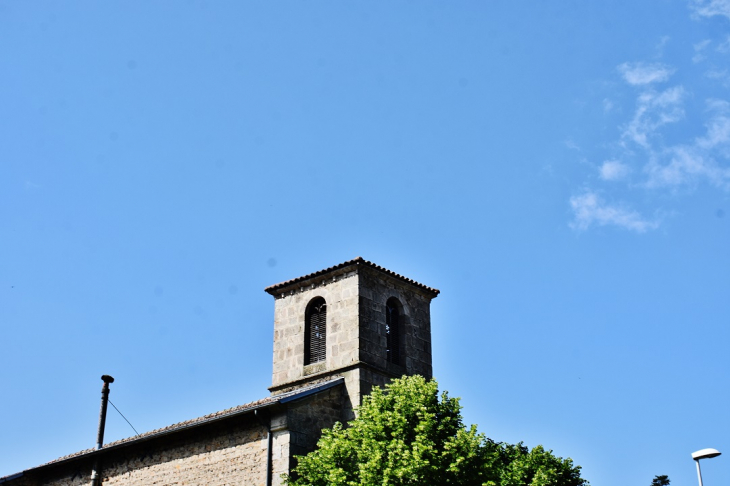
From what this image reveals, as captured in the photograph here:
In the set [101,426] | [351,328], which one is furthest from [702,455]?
[101,426]

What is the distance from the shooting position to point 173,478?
22297mm

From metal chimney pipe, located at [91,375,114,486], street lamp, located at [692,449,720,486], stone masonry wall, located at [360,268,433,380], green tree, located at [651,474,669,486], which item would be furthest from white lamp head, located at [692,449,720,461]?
green tree, located at [651,474,669,486]

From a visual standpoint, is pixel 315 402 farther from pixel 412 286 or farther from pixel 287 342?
pixel 412 286

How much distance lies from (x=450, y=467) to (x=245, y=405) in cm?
656

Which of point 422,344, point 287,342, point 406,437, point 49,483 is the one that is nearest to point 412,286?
point 422,344

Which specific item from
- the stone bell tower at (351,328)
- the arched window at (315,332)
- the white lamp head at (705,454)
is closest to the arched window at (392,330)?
the stone bell tower at (351,328)

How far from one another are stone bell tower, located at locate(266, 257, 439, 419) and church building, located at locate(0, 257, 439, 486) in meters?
0.03

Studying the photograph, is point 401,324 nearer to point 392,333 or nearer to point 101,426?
point 392,333

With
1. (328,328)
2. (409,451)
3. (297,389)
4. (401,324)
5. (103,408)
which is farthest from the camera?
(103,408)

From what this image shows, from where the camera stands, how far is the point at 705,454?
1984 centimetres

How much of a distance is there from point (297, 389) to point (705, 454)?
438 inches

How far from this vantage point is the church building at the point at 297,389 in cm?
2116

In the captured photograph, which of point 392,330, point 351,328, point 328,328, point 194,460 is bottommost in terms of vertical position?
point 194,460

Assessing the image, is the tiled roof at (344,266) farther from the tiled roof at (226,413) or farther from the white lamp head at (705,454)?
the white lamp head at (705,454)
